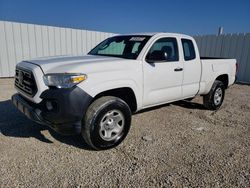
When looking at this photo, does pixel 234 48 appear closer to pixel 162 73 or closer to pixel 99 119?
pixel 162 73

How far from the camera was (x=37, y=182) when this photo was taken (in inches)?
99.8

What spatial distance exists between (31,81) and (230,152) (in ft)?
10.7

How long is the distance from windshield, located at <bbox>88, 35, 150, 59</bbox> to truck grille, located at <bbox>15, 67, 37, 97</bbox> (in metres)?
1.66

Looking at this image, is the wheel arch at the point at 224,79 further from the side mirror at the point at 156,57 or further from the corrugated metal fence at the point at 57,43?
the corrugated metal fence at the point at 57,43

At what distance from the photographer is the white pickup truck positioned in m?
2.87

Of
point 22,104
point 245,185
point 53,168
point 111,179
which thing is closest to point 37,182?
point 53,168

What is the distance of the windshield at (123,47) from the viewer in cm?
394

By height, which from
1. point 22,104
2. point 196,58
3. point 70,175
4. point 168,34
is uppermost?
point 168,34

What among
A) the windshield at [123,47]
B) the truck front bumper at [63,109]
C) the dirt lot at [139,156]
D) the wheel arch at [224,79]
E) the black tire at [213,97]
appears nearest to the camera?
the dirt lot at [139,156]

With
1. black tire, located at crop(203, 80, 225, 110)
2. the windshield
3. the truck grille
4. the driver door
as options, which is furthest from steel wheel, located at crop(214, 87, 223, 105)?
the truck grille

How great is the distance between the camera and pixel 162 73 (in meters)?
4.01

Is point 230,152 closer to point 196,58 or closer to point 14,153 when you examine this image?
point 196,58

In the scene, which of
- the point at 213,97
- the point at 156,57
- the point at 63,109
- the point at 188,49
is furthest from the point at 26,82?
the point at 213,97

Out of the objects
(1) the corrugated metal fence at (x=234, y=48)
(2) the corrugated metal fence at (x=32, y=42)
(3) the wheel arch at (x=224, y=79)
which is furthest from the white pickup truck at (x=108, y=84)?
(1) the corrugated metal fence at (x=234, y=48)
